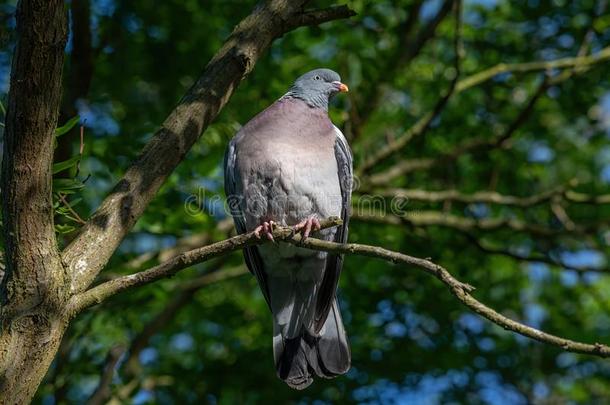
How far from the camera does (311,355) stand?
490cm

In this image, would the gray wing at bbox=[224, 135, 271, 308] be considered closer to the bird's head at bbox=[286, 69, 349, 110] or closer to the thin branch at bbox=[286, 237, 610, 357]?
the bird's head at bbox=[286, 69, 349, 110]

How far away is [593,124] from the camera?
7.45 metres

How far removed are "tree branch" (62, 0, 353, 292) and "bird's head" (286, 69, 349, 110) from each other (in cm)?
133

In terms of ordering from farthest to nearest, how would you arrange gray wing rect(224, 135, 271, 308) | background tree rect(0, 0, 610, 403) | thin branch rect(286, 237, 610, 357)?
background tree rect(0, 0, 610, 403)
gray wing rect(224, 135, 271, 308)
thin branch rect(286, 237, 610, 357)

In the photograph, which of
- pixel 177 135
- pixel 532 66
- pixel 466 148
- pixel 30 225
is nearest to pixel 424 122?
pixel 466 148

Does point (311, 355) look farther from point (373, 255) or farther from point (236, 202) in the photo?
point (373, 255)

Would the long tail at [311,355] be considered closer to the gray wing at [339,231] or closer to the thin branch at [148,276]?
the gray wing at [339,231]

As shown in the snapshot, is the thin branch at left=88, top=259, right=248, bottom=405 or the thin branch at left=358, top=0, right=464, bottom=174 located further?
the thin branch at left=88, top=259, right=248, bottom=405

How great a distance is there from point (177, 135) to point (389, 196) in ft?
12.5

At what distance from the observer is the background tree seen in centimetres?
617

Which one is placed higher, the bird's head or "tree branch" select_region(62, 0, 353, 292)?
"tree branch" select_region(62, 0, 353, 292)

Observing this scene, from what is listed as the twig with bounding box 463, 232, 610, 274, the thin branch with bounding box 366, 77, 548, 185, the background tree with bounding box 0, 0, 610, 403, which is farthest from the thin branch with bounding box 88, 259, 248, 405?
the twig with bounding box 463, 232, 610, 274

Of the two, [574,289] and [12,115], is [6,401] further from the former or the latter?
[574,289]

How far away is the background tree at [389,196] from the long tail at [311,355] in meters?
1.21
